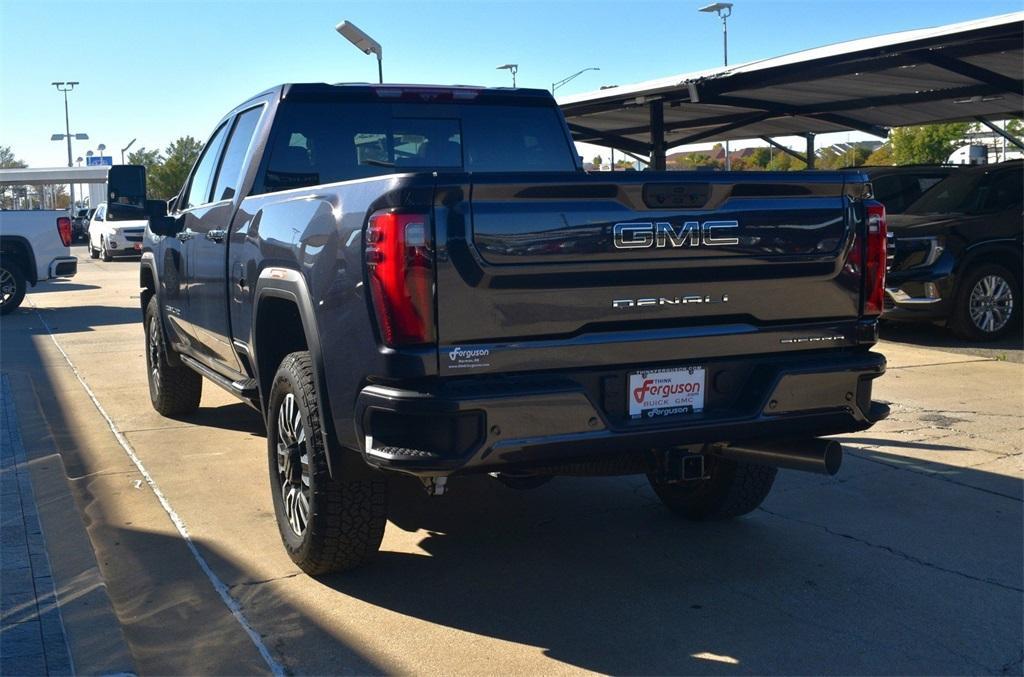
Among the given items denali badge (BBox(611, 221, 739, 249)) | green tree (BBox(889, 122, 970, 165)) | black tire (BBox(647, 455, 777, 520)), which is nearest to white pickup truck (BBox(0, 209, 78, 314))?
black tire (BBox(647, 455, 777, 520))

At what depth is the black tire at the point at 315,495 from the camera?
430 cm

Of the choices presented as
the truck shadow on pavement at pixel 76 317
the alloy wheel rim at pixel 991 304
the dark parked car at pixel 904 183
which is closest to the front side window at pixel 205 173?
the truck shadow on pavement at pixel 76 317

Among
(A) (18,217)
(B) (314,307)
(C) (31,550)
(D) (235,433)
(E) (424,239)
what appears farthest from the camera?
(A) (18,217)

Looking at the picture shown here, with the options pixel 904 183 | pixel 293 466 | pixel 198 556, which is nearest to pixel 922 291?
pixel 904 183

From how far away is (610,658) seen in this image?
3.87m

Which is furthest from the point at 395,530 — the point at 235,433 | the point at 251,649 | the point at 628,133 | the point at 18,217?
the point at 628,133

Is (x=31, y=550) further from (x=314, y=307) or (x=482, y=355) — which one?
(x=482, y=355)

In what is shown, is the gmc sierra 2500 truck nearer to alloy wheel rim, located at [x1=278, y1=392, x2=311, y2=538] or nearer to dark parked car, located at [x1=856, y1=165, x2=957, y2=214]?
alloy wheel rim, located at [x1=278, y1=392, x2=311, y2=538]

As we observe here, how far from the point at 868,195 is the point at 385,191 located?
79.7 inches

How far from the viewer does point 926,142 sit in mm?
39031

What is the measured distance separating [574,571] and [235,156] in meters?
3.22

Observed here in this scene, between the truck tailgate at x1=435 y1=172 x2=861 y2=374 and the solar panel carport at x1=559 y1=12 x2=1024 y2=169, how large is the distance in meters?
6.96

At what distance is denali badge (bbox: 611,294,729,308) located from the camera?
13.0 feet

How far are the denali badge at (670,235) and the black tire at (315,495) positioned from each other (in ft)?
4.30
